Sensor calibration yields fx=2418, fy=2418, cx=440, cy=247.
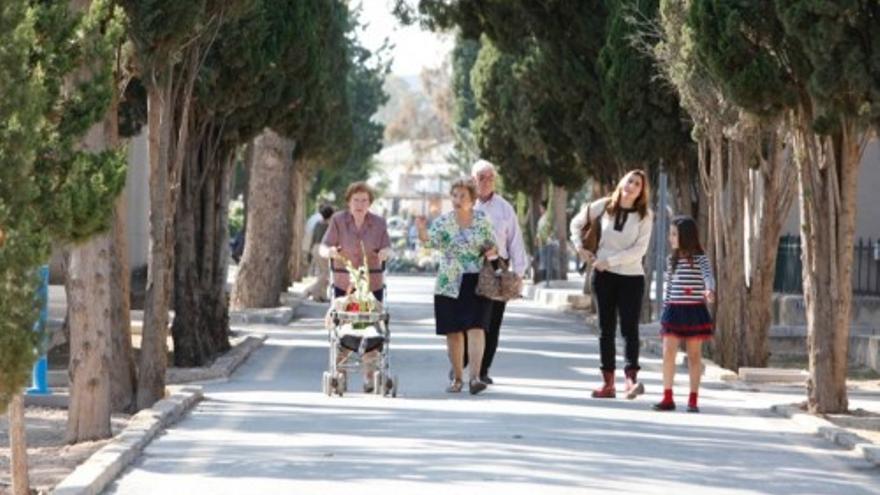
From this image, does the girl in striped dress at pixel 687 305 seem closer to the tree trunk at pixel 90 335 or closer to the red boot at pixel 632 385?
the red boot at pixel 632 385

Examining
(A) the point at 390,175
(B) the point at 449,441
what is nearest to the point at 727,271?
(B) the point at 449,441

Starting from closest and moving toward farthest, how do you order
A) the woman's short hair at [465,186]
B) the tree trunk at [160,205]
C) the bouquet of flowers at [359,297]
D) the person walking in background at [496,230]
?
the tree trunk at [160,205]
the bouquet of flowers at [359,297]
the woman's short hair at [465,186]
the person walking in background at [496,230]

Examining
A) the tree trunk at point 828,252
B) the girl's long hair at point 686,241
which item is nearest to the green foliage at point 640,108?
the girl's long hair at point 686,241

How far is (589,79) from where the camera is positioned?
117 ft

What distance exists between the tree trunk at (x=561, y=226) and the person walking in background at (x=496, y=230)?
36.3m

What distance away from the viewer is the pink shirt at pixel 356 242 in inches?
821

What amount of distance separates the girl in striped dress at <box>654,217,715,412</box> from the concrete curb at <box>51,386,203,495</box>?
12.5 ft

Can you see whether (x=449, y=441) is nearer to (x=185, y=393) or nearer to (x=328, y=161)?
(x=185, y=393)

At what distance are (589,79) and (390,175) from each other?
121047 millimetres

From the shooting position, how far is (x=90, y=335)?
17.2m

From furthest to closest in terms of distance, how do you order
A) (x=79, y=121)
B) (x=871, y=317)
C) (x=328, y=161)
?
1. (x=328, y=161)
2. (x=871, y=317)
3. (x=79, y=121)

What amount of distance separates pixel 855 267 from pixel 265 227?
1040 centimetres

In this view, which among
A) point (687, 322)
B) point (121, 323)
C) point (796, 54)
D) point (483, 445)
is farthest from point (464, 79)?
point (483, 445)

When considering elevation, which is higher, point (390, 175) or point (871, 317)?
point (390, 175)
